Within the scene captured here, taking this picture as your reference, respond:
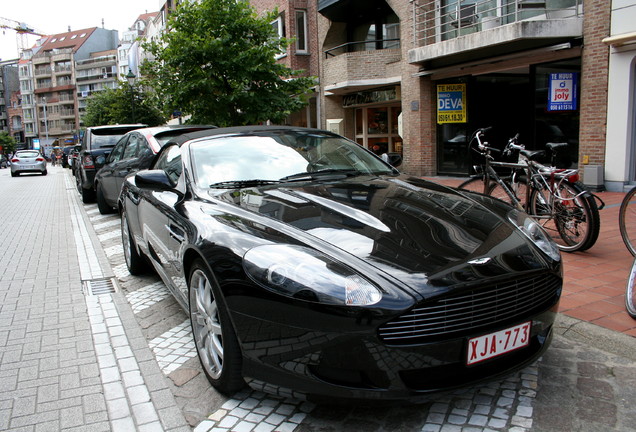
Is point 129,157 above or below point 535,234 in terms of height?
above

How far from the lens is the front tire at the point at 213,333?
2656 millimetres

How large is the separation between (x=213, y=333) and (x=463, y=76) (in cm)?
1364

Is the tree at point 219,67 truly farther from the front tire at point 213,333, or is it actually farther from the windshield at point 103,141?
the front tire at point 213,333

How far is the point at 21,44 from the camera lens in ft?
479

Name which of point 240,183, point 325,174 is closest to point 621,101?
point 325,174

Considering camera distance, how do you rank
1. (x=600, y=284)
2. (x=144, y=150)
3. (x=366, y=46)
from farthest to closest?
1. (x=366, y=46)
2. (x=144, y=150)
3. (x=600, y=284)

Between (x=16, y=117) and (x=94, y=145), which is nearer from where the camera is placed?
(x=94, y=145)

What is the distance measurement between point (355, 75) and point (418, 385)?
1664 centimetres

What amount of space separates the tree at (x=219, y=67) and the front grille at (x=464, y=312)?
11.0 m

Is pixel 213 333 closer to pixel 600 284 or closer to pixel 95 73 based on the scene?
pixel 600 284

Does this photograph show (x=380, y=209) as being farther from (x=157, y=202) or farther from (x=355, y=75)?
(x=355, y=75)

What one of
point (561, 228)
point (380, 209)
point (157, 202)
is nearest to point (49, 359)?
point (157, 202)

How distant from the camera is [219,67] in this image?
12781 millimetres

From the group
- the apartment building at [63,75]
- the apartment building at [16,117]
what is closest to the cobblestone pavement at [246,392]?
the apartment building at [63,75]
